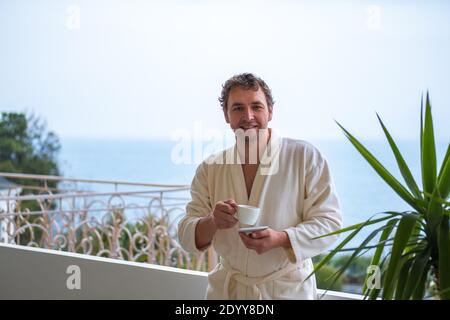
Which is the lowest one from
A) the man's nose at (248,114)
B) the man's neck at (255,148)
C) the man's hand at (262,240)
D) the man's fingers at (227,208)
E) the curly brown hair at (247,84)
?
the man's hand at (262,240)

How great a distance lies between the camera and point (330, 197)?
66.9 inches

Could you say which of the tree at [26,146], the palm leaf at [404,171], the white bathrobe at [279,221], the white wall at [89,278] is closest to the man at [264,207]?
the white bathrobe at [279,221]

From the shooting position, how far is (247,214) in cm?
158

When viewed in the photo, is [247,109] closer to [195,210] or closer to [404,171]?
[195,210]

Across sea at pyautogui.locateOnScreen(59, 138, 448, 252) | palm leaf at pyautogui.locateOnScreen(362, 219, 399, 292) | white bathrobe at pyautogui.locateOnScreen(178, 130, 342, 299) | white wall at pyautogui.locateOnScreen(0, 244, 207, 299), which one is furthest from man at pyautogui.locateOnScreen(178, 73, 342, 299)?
sea at pyautogui.locateOnScreen(59, 138, 448, 252)

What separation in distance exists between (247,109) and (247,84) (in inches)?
3.0

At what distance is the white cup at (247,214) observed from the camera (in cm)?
158

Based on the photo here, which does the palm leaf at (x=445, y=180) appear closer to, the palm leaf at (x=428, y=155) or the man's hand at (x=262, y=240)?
the palm leaf at (x=428, y=155)

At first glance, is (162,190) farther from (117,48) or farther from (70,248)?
(117,48)

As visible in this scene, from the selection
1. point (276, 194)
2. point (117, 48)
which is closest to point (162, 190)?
point (276, 194)

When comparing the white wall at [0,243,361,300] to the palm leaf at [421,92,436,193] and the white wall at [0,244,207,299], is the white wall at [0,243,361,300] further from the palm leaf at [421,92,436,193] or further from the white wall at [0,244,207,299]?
the palm leaf at [421,92,436,193]

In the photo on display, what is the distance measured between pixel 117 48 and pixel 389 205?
6.63 meters

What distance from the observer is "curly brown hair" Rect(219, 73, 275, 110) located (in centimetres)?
174

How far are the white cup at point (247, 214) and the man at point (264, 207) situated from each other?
0.05 m
